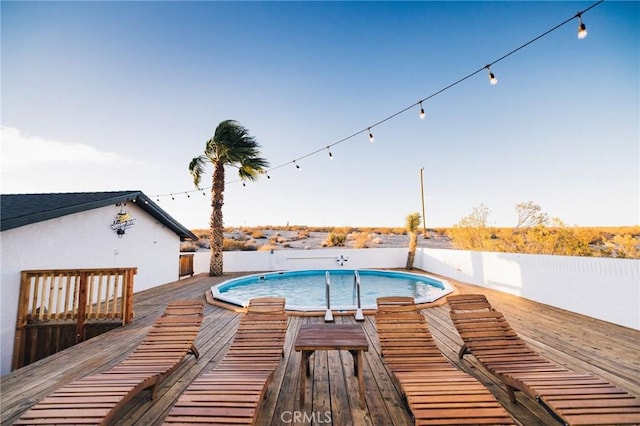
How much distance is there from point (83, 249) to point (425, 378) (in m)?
7.81

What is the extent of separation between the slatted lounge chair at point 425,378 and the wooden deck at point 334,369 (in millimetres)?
Result: 293

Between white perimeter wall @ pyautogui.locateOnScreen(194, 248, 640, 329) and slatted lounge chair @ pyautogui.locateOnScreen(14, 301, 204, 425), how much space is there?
22.9ft

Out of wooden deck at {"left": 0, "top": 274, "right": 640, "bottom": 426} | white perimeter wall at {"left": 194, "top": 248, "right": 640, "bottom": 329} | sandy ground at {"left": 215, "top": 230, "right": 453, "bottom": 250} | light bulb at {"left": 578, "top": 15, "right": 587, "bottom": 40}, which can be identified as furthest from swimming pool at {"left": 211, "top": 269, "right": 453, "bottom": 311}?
light bulb at {"left": 578, "top": 15, "right": 587, "bottom": 40}

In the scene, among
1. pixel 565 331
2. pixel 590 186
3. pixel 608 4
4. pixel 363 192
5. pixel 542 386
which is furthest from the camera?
pixel 363 192

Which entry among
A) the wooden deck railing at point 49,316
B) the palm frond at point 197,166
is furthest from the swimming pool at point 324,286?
the palm frond at point 197,166

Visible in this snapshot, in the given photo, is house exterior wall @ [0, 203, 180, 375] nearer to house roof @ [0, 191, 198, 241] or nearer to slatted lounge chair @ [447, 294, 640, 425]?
house roof @ [0, 191, 198, 241]

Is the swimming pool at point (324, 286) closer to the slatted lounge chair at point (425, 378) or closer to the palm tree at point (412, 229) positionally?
the palm tree at point (412, 229)

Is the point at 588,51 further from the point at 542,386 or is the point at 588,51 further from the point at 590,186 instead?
the point at 542,386

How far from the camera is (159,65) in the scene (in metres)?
9.16

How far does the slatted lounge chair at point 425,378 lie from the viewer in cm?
167

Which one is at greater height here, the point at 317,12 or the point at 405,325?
the point at 317,12

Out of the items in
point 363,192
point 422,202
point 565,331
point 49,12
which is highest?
point 49,12

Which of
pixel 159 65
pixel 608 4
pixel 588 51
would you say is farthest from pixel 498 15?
pixel 159 65

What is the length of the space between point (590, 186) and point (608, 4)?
10331 millimetres
